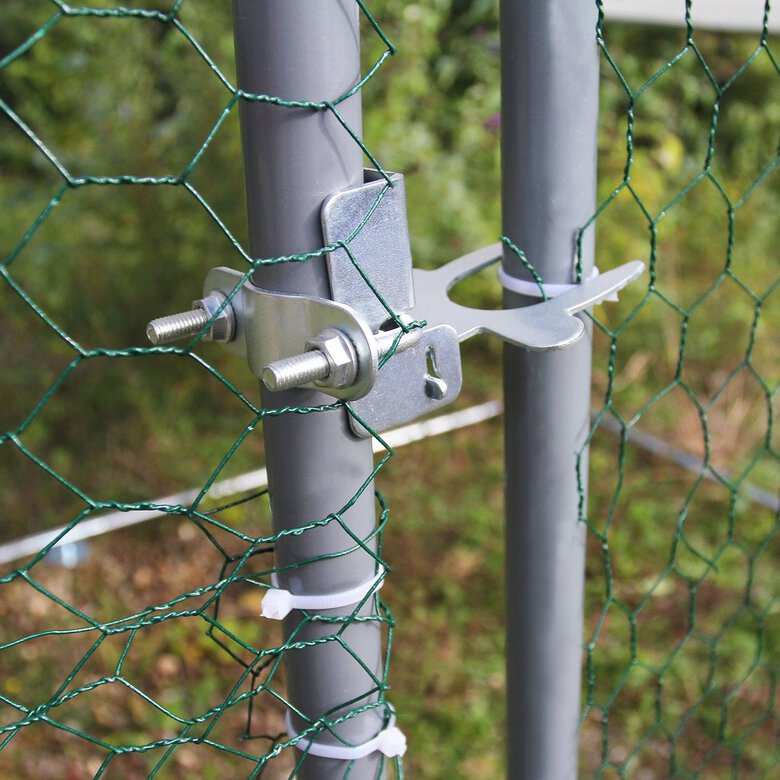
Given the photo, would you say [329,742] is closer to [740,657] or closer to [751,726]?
[751,726]

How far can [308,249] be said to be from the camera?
→ 2.29 feet

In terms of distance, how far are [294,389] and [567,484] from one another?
1.21 feet

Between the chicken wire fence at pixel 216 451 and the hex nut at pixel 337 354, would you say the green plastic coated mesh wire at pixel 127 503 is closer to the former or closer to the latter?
the chicken wire fence at pixel 216 451

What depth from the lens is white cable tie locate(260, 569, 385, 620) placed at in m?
0.78

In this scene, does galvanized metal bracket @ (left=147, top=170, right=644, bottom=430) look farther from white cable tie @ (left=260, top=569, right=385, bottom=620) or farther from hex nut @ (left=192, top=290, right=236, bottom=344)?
white cable tie @ (left=260, top=569, right=385, bottom=620)

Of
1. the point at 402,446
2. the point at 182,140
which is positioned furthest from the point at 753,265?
the point at 182,140

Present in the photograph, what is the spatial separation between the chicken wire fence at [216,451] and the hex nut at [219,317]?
1031 mm

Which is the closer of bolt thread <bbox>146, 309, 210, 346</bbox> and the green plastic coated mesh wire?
bolt thread <bbox>146, 309, 210, 346</bbox>

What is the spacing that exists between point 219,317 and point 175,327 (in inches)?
1.4

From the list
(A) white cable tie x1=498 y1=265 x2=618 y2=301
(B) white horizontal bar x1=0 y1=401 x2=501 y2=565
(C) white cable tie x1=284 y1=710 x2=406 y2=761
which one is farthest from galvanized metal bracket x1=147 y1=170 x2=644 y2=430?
(B) white horizontal bar x1=0 y1=401 x2=501 y2=565

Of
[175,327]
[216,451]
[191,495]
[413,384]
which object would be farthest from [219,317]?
[216,451]

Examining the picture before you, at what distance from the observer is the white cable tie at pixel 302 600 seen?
30.8 inches

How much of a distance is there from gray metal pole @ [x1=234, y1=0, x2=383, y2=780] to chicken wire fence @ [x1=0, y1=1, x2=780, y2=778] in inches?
35.8

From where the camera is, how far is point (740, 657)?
2105 millimetres
